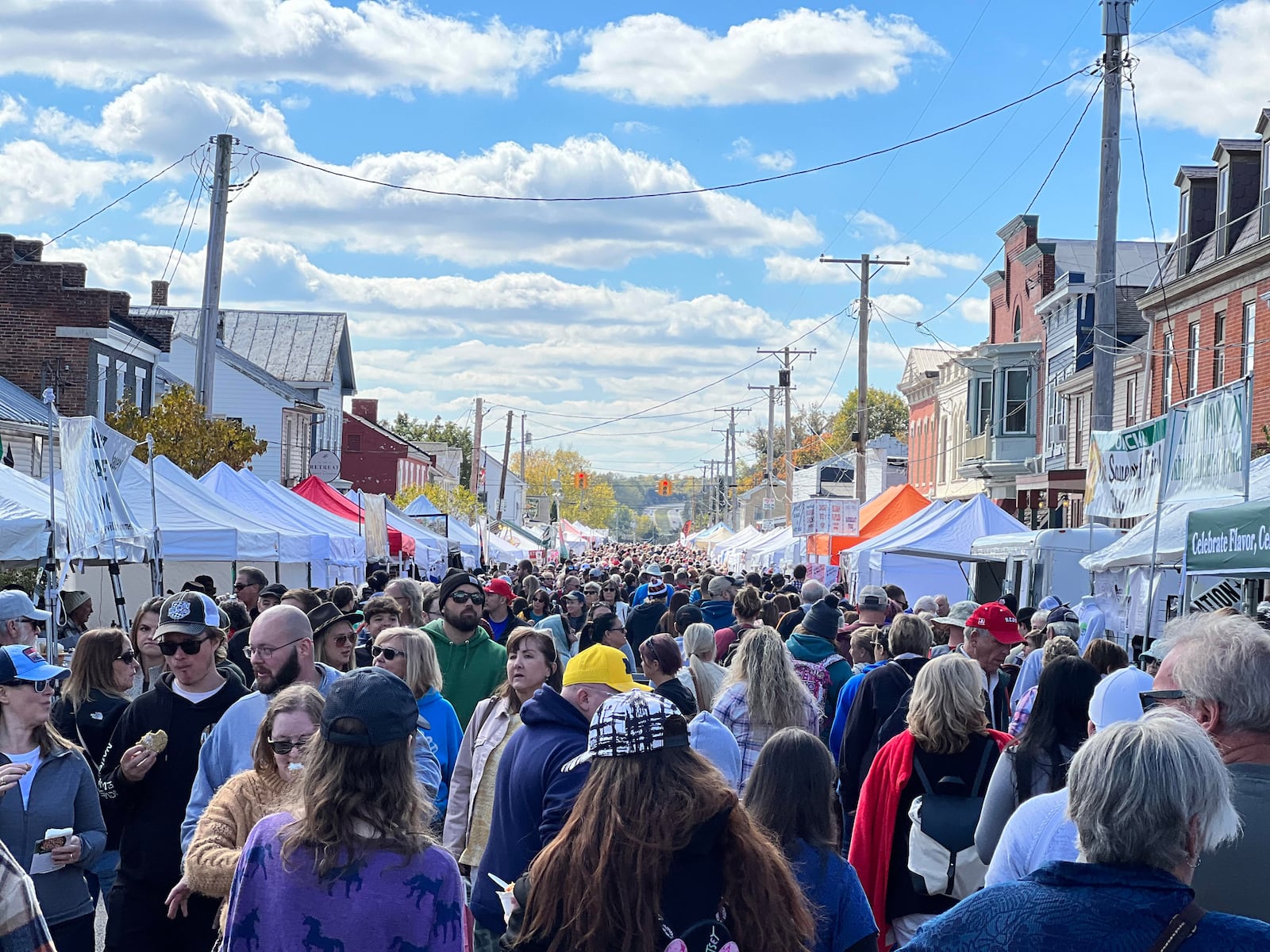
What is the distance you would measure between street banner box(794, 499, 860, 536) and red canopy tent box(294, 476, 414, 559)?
8.36 metres

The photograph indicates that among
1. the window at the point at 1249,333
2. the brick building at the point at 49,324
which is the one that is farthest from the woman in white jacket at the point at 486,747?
the brick building at the point at 49,324

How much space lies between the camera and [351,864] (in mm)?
3076

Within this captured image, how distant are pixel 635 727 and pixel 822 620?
5.76 m

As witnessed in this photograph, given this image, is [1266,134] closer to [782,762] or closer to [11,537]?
[11,537]

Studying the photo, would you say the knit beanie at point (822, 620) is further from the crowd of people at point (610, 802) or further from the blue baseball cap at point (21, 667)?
the blue baseball cap at point (21, 667)

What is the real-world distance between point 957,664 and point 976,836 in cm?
80

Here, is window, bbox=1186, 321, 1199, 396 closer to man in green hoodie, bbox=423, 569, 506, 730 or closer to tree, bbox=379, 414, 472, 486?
man in green hoodie, bbox=423, 569, 506, 730

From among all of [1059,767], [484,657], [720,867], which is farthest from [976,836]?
[484,657]

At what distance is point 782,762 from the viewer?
4117 mm

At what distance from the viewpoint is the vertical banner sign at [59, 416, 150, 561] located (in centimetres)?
1232

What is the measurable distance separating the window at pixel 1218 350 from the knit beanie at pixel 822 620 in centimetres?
2170

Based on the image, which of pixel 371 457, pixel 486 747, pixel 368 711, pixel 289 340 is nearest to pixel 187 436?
pixel 486 747

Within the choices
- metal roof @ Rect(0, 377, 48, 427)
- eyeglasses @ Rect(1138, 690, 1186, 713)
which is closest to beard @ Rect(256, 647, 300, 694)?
eyeglasses @ Rect(1138, 690, 1186, 713)

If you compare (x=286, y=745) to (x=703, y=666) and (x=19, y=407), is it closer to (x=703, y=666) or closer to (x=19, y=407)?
(x=703, y=666)
